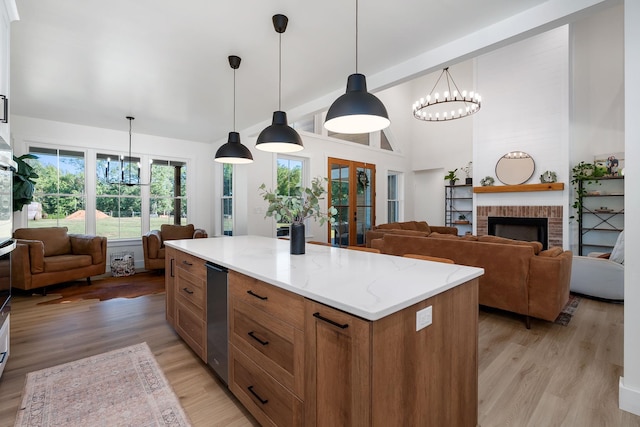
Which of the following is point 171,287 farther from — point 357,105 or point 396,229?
point 396,229

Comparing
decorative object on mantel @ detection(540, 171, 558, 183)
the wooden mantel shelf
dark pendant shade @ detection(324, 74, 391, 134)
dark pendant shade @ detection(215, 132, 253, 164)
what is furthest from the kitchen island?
decorative object on mantel @ detection(540, 171, 558, 183)

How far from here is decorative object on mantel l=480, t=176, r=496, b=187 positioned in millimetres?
6324

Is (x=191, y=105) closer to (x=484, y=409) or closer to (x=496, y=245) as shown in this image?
(x=496, y=245)

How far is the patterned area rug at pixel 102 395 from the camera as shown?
167 centimetres

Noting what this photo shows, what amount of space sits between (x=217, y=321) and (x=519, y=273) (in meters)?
2.82

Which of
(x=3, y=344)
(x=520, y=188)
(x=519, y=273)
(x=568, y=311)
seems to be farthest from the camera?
(x=520, y=188)

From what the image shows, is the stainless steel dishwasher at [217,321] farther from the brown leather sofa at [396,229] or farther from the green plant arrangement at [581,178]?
the green plant arrangement at [581,178]

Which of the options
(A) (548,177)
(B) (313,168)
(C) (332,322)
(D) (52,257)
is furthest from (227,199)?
(A) (548,177)

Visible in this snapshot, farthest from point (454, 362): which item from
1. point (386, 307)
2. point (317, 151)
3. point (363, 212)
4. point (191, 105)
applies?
point (363, 212)

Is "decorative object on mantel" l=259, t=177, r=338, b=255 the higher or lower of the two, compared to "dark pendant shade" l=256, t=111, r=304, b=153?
lower

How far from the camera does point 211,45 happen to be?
2535 millimetres

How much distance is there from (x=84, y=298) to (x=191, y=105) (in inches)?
114

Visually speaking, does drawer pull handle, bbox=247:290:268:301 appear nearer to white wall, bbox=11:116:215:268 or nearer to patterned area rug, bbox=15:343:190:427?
patterned area rug, bbox=15:343:190:427

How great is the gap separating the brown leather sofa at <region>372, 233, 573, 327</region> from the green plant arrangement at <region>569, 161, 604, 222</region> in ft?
10.6
